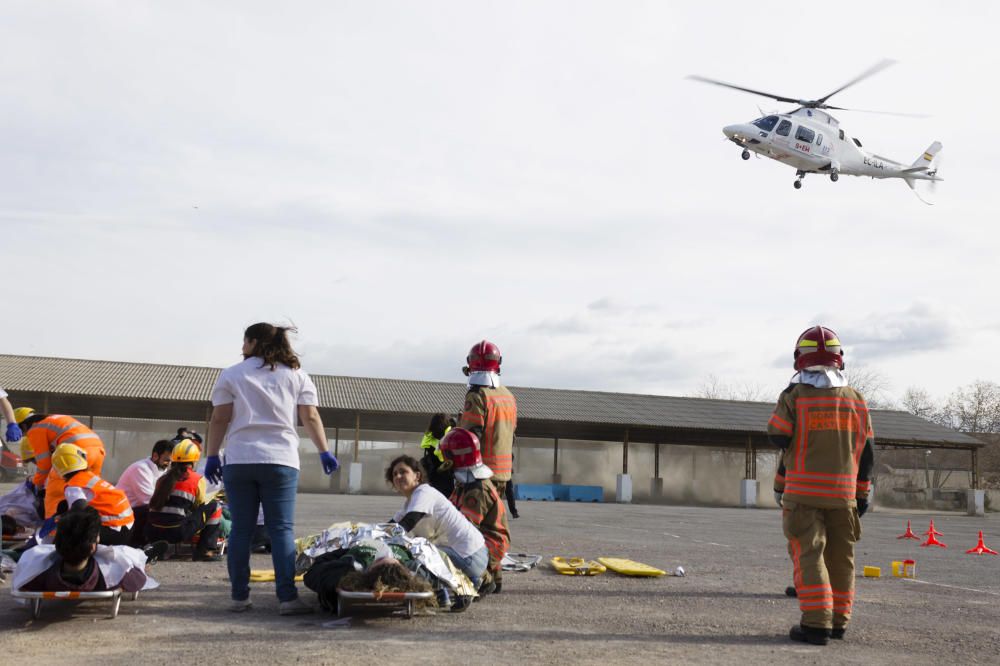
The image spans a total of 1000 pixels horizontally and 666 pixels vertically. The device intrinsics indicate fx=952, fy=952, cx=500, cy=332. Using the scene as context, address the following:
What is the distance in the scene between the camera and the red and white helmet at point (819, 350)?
6.20 meters

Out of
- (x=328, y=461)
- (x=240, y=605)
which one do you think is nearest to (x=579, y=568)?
(x=328, y=461)

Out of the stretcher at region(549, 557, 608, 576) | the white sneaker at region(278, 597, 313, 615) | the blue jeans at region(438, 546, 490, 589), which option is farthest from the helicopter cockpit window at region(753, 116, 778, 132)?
the white sneaker at region(278, 597, 313, 615)

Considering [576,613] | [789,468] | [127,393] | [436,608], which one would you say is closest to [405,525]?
[436,608]

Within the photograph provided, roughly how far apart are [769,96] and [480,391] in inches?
927

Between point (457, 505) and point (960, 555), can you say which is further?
point (960, 555)

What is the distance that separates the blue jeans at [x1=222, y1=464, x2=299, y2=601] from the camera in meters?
6.02

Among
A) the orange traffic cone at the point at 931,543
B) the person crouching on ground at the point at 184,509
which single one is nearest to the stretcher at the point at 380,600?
the person crouching on ground at the point at 184,509

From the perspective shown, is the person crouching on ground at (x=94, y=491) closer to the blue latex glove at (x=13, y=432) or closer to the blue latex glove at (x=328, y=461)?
the blue latex glove at (x=13, y=432)

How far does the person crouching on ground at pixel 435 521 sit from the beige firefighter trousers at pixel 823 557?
211 centimetres

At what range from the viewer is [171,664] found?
4566 mm

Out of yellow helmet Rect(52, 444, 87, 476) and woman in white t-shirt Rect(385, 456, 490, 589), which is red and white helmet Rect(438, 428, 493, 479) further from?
yellow helmet Rect(52, 444, 87, 476)

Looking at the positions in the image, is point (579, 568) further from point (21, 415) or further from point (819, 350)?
point (21, 415)

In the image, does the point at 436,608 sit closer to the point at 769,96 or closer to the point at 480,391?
the point at 480,391

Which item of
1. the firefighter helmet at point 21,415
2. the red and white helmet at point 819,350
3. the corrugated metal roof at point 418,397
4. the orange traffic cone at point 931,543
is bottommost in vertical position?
the orange traffic cone at point 931,543
